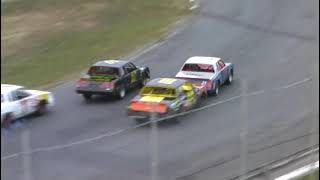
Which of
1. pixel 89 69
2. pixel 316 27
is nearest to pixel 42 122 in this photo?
pixel 89 69

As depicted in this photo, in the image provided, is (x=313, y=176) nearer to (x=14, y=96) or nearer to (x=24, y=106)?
(x=24, y=106)

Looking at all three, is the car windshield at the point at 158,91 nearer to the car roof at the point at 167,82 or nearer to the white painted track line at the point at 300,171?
the car roof at the point at 167,82

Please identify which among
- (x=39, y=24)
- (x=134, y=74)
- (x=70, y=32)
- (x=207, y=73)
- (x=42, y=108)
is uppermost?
(x=39, y=24)

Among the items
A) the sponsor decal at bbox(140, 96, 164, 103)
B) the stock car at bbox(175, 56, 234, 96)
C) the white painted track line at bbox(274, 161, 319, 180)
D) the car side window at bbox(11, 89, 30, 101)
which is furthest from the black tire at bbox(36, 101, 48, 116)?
the stock car at bbox(175, 56, 234, 96)

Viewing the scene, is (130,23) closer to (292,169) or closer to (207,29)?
(207,29)

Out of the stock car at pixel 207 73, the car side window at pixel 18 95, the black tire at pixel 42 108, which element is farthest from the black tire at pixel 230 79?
the car side window at pixel 18 95

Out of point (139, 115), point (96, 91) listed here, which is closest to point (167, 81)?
point (96, 91)
